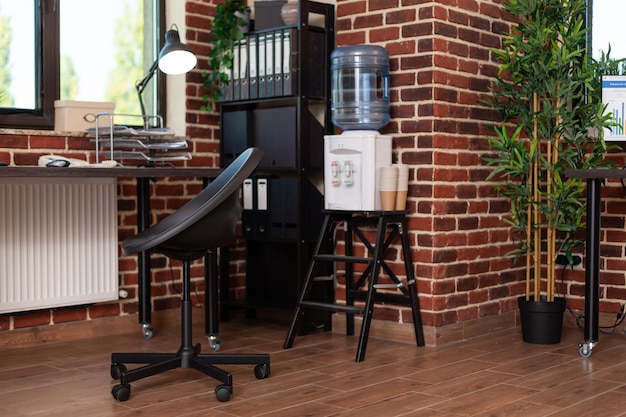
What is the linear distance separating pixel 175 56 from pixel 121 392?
168 centimetres

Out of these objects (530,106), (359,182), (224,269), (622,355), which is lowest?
(622,355)

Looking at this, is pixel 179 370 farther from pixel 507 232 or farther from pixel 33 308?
pixel 507 232

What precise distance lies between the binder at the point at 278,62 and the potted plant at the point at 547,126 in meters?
1.08

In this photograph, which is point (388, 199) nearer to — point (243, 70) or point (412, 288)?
point (412, 288)

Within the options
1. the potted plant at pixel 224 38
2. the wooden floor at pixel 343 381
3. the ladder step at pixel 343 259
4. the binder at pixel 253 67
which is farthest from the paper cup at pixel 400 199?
the potted plant at pixel 224 38

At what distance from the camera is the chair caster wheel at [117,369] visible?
3.41 metres

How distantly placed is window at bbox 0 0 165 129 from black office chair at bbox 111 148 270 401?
1.43m

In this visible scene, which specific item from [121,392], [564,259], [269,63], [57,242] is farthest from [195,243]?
[564,259]

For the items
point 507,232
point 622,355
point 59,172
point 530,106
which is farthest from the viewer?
point 507,232

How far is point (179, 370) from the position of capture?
3.60 metres

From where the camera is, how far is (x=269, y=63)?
4562 mm

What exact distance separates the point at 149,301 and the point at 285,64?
54.3 inches

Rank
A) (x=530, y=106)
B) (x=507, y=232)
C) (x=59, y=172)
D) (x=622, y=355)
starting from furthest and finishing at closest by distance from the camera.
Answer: (x=507, y=232)
(x=530, y=106)
(x=622, y=355)
(x=59, y=172)

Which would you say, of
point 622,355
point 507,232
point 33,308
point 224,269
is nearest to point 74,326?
point 33,308
